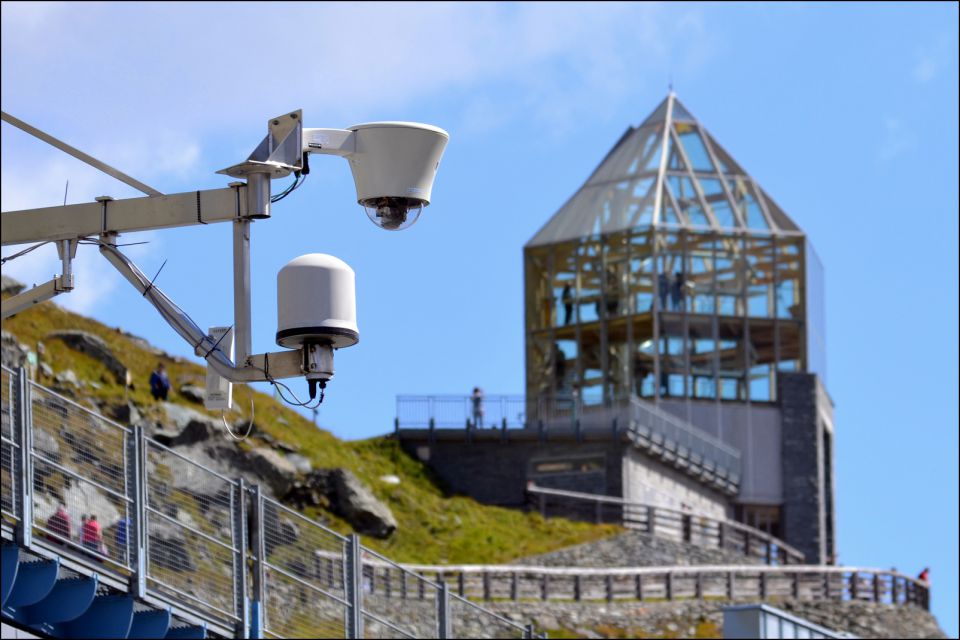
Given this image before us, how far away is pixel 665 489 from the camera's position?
57344mm

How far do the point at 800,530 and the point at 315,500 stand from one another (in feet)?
61.3

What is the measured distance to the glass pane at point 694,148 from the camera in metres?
63.9

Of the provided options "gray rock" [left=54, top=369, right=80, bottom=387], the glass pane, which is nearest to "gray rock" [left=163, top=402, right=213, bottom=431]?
"gray rock" [left=54, top=369, right=80, bottom=387]

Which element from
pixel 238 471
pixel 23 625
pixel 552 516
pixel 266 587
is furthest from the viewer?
pixel 552 516

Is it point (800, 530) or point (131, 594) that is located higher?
point (800, 530)

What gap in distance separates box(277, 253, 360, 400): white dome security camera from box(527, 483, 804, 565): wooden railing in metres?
42.8

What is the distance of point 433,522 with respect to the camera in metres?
48.7

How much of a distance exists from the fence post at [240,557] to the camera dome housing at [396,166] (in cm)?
1004

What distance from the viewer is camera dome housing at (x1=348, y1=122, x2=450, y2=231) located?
853 cm

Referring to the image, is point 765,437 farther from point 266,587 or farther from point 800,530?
point 266,587

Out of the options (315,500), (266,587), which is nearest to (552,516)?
(315,500)

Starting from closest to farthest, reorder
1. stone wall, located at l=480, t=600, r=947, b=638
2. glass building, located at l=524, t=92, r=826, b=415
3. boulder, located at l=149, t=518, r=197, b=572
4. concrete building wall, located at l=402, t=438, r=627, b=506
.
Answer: boulder, located at l=149, t=518, r=197, b=572
stone wall, located at l=480, t=600, r=947, b=638
concrete building wall, located at l=402, t=438, r=627, b=506
glass building, located at l=524, t=92, r=826, b=415

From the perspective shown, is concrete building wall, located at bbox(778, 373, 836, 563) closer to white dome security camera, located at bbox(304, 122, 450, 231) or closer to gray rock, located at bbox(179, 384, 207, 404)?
gray rock, located at bbox(179, 384, 207, 404)

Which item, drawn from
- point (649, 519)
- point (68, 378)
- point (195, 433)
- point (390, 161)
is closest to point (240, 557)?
point (390, 161)
